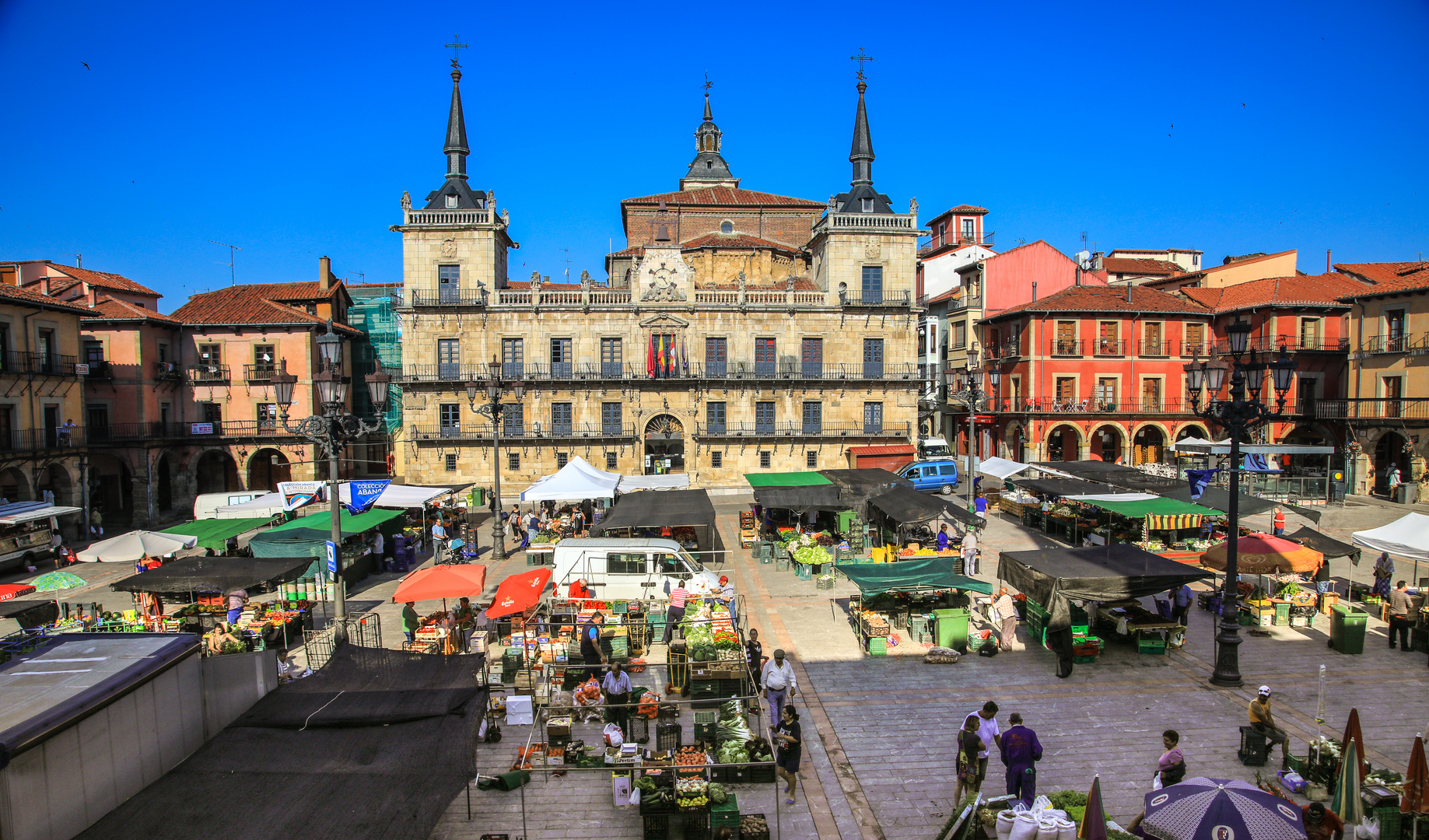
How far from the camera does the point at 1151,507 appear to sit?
21.3 metres

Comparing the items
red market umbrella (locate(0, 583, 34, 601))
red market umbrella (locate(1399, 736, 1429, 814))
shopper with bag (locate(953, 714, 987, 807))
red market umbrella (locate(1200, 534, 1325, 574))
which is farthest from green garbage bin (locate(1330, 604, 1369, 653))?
red market umbrella (locate(0, 583, 34, 601))

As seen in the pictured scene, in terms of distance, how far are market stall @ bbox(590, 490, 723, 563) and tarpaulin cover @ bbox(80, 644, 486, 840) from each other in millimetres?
10848

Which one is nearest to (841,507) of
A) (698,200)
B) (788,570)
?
(788,570)

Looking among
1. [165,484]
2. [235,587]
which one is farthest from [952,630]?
[165,484]

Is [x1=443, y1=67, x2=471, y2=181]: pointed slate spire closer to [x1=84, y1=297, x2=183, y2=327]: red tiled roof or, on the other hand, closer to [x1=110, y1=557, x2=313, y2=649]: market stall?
[x1=84, y1=297, x2=183, y2=327]: red tiled roof

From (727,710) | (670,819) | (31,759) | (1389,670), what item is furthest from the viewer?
(1389,670)

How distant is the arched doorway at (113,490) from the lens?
110 ft

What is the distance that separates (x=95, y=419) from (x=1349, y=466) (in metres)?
59.9

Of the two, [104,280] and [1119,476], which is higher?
[104,280]

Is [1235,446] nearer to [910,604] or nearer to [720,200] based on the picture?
[910,604]

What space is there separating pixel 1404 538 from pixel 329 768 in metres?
20.1

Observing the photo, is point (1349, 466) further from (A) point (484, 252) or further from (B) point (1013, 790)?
(A) point (484, 252)

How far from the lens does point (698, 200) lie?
148ft

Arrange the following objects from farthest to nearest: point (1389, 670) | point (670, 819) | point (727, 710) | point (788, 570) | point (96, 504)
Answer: point (96, 504), point (788, 570), point (1389, 670), point (727, 710), point (670, 819)
